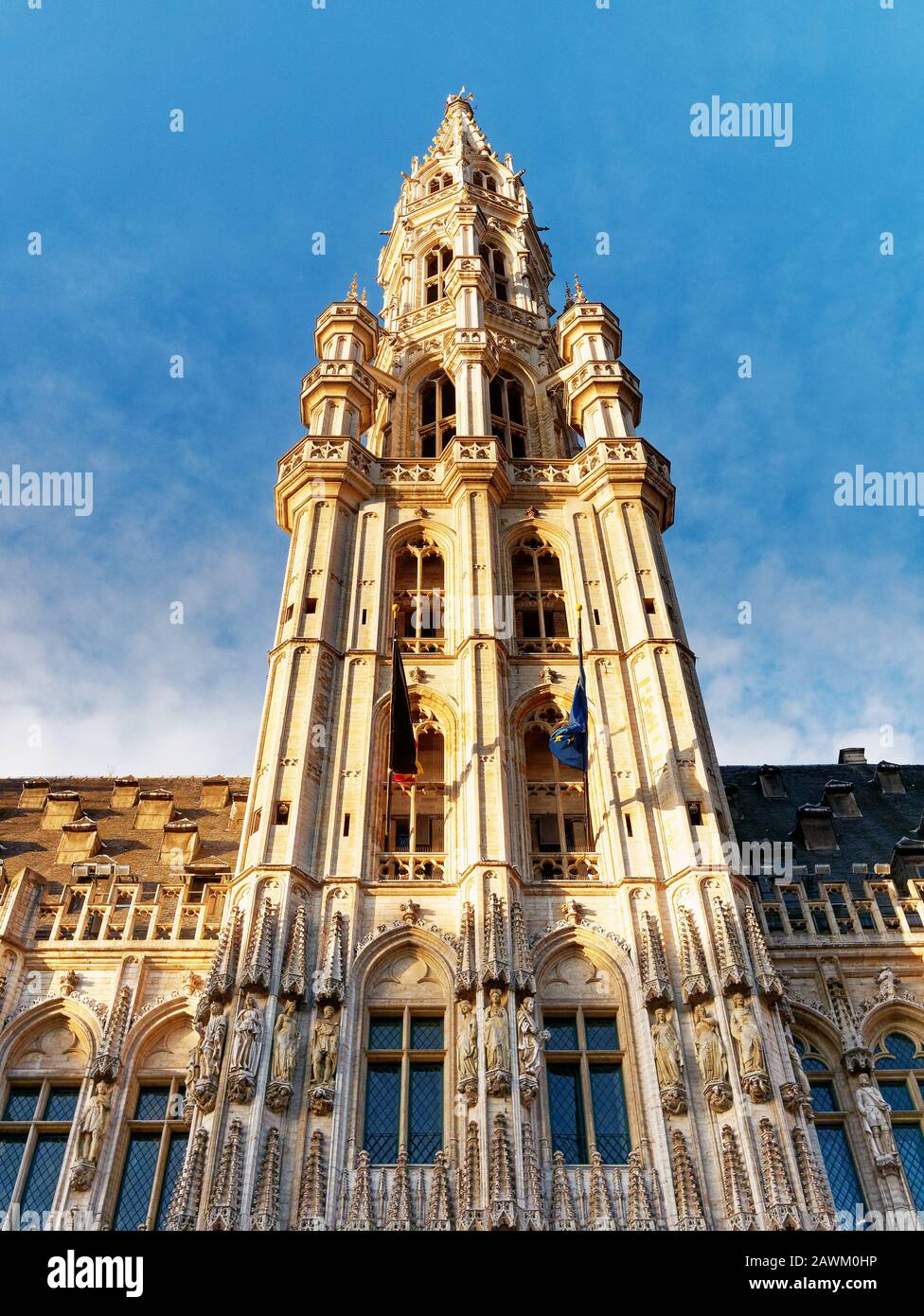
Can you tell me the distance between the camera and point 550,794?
26.9 m

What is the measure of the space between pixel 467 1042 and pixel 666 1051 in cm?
312

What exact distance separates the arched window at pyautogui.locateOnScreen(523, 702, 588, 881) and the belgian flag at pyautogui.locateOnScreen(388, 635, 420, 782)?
2.82 m

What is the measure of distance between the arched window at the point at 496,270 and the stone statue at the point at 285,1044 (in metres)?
31.5

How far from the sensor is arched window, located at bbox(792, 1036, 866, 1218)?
67.1 ft

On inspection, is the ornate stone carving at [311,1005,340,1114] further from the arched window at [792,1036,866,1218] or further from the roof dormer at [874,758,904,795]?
the roof dormer at [874,758,904,795]

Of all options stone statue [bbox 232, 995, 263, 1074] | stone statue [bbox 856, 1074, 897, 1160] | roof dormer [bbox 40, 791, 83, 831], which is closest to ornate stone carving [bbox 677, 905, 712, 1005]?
stone statue [bbox 856, 1074, 897, 1160]

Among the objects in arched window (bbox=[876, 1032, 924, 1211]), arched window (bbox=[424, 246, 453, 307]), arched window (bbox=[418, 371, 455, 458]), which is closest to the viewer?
arched window (bbox=[876, 1032, 924, 1211])

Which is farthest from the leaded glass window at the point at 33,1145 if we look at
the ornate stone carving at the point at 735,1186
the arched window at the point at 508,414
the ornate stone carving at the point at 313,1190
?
the arched window at the point at 508,414

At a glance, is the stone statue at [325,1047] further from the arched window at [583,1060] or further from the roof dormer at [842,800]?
the roof dormer at [842,800]

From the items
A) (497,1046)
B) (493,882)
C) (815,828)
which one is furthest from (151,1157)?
(815,828)

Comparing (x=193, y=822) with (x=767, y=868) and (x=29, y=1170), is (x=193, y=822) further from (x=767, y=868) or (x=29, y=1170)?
(x=767, y=868)

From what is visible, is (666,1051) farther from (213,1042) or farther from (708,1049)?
(213,1042)
